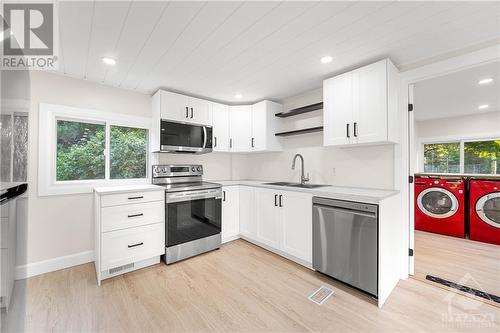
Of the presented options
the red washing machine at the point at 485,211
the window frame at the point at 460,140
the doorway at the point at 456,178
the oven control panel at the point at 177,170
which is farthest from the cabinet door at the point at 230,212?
the window frame at the point at 460,140

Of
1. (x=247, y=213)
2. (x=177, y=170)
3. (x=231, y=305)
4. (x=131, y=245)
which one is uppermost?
(x=177, y=170)

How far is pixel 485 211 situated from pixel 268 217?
348 cm

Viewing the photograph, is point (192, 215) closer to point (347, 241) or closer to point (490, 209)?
point (347, 241)

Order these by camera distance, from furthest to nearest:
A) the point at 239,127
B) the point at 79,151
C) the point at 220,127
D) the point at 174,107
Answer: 1. the point at 239,127
2. the point at 220,127
3. the point at 174,107
4. the point at 79,151

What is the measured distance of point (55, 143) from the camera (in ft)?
7.93

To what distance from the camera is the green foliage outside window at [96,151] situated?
8.27ft

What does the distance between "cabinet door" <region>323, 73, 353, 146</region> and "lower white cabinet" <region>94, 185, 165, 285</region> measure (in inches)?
85.8

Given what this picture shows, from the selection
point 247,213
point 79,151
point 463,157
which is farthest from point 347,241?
point 463,157

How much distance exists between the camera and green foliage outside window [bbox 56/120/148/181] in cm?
252

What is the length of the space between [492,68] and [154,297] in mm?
4327

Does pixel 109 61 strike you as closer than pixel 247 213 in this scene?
Yes

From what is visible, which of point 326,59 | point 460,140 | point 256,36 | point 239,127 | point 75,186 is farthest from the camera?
point 460,140

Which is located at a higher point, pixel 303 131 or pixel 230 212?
pixel 303 131

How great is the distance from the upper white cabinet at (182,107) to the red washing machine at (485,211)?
446 centimetres
